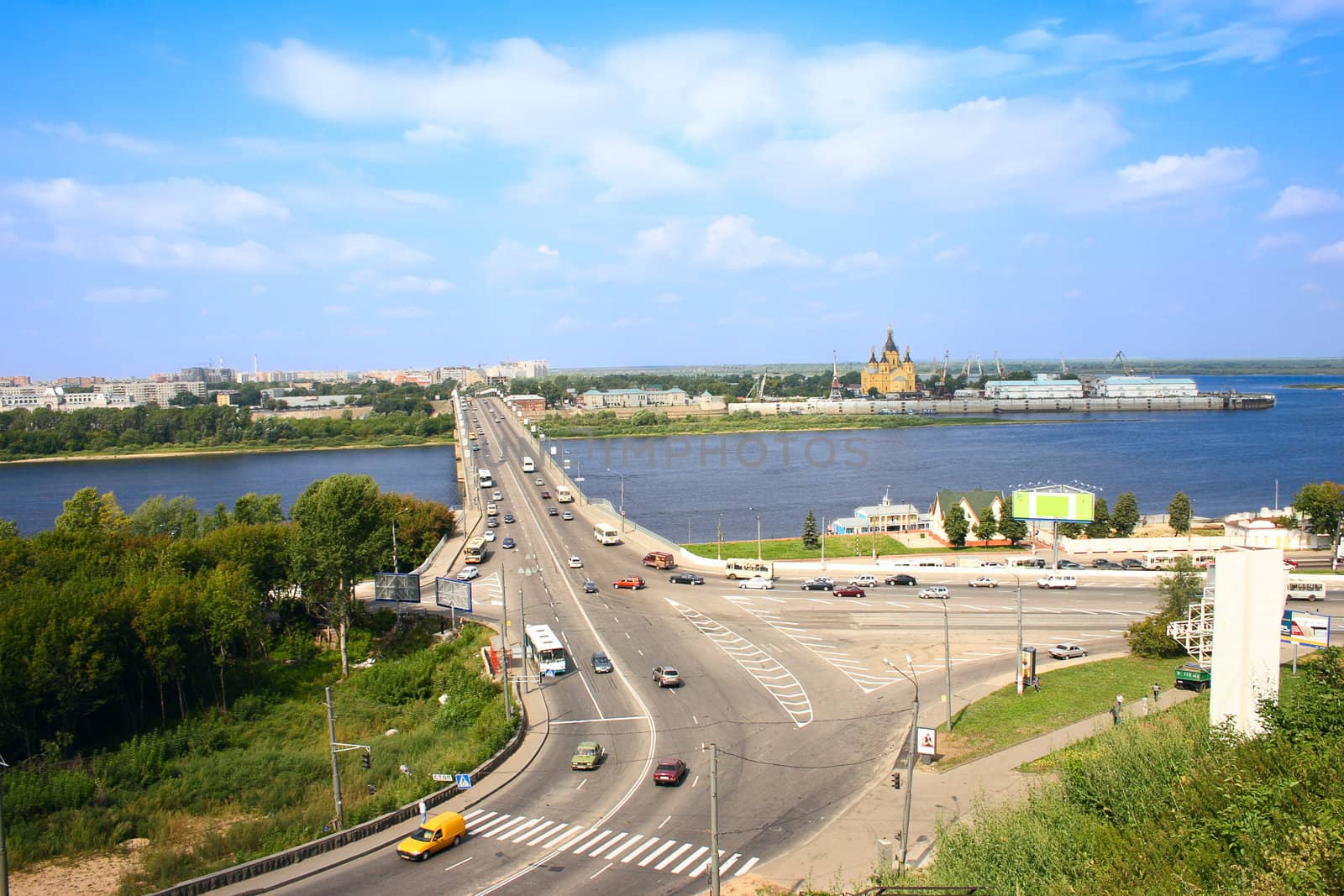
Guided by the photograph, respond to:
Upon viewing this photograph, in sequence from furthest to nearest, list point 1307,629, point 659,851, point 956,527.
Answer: point 956,527 < point 1307,629 < point 659,851

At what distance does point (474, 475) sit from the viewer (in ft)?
217

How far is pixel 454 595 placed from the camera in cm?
2986

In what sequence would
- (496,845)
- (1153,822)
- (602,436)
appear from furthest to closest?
1. (602,436)
2. (496,845)
3. (1153,822)

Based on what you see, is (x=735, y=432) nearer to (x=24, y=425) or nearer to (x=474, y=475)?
(x=474, y=475)

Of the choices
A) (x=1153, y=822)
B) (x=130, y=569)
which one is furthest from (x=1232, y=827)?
(x=130, y=569)

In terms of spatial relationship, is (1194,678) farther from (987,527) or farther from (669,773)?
(987,527)

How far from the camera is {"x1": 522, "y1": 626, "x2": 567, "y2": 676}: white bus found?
23022 millimetres

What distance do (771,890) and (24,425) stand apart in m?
145

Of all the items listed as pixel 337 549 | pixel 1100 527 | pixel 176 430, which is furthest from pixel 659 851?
pixel 176 430

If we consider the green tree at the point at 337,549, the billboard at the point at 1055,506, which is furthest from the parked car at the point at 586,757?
the billboard at the point at 1055,506

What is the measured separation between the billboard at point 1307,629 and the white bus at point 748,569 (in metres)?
17.1

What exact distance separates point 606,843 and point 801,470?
71157mm

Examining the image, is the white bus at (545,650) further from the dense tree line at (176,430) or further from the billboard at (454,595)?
the dense tree line at (176,430)

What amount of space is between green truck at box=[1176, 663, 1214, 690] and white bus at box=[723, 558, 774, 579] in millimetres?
15937
